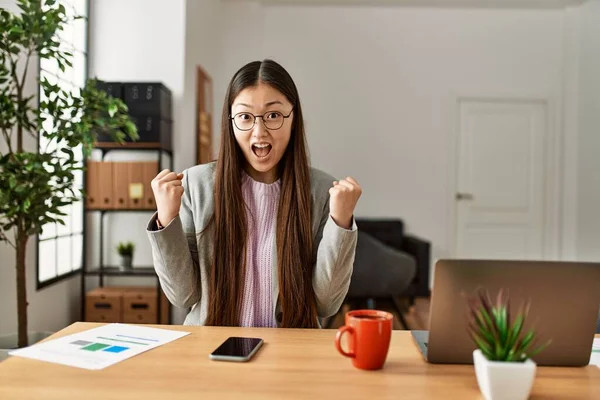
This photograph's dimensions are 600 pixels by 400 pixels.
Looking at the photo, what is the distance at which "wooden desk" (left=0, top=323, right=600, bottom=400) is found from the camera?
94 centimetres

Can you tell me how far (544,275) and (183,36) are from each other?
3.66 meters

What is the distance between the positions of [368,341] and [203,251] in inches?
27.1

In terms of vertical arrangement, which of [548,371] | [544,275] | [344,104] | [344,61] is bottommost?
[548,371]

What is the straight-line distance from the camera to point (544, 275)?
1.05m

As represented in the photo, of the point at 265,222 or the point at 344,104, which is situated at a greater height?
the point at 344,104

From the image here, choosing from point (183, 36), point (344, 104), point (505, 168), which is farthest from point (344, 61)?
point (183, 36)

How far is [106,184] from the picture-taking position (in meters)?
3.81

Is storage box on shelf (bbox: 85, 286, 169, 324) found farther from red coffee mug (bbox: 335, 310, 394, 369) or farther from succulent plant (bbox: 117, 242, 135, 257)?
red coffee mug (bbox: 335, 310, 394, 369)

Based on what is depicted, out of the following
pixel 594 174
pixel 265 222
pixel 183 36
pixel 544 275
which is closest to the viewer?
pixel 544 275

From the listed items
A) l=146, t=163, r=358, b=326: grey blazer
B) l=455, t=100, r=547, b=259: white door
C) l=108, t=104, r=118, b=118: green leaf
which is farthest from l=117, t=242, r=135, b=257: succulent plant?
l=455, t=100, r=547, b=259: white door

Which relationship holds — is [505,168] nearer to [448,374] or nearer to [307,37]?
[307,37]

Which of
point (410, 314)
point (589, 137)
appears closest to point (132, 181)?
point (410, 314)

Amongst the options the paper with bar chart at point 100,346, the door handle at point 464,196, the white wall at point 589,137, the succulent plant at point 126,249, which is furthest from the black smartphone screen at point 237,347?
the white wall at point 589,137

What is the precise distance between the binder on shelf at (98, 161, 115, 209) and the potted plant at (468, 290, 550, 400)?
3.20 meters
